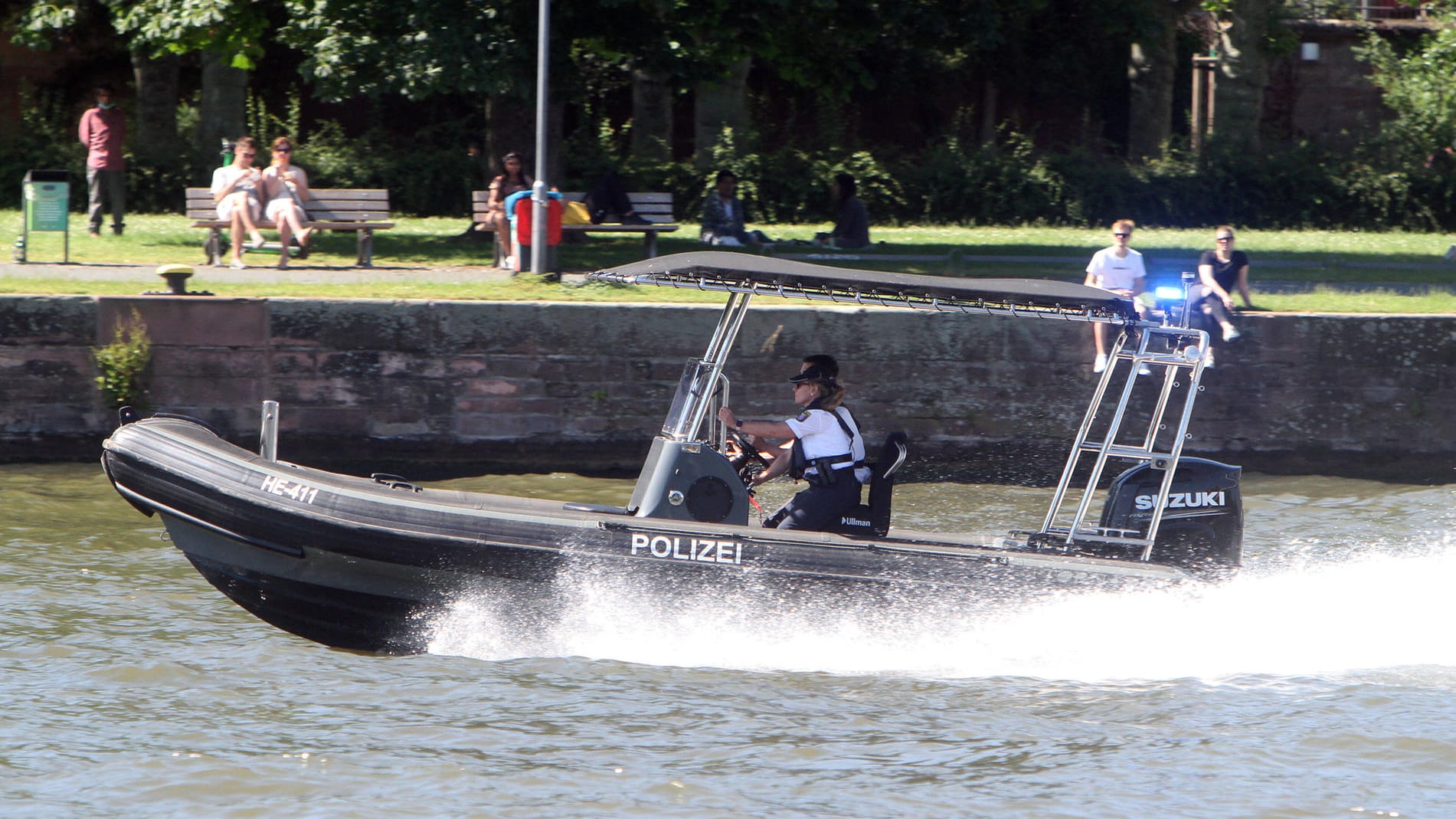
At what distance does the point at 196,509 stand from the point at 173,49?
9.26 metres

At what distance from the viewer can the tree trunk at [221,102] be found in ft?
66.5

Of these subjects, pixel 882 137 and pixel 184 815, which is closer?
pixel 184 815

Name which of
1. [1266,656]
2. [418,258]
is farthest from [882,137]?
[1266,656]

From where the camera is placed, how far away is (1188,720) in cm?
679

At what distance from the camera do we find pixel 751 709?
6.80m

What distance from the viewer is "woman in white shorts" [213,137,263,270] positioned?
534 inches

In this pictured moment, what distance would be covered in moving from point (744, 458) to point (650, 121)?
16367 millimetres

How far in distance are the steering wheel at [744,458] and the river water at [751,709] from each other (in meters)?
0.70

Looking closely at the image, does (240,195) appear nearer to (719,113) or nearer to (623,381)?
(623,381)

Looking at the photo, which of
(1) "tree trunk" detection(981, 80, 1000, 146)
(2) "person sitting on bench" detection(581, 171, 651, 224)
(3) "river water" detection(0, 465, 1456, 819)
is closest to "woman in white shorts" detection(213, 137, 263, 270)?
(2) "person sitting on bench" detection(581, 171, 651, 224)

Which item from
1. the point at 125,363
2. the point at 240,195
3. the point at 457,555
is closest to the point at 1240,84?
the point at 240,195

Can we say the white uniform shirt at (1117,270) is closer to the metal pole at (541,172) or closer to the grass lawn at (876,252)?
the grass lawn at (876,252)

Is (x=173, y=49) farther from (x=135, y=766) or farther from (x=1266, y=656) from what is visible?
(x=1266, y=656)

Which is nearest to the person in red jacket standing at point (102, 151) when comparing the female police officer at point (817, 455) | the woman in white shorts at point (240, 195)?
the woman in white shorts at point (240, 195)
